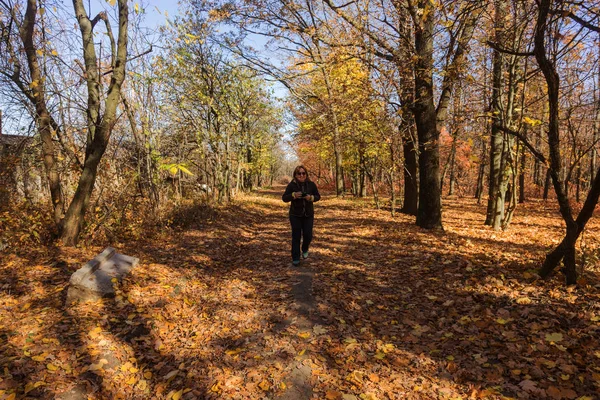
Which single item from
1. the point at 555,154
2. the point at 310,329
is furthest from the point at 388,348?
the point at 555,154

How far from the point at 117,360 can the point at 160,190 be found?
7925 mm

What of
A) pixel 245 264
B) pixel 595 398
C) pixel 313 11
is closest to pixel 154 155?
pixel 245 264

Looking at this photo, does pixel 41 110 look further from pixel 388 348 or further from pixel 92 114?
pixel 388 348

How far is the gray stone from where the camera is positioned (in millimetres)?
4754

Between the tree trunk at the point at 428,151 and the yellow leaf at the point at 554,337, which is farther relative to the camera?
the tree trunk at the point at 428,151

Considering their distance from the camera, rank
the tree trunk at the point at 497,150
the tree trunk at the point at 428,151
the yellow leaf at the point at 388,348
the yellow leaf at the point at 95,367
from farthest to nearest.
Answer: the tree trunk at the point at 497,150 < the tree trunk at the point at 428,151 < the yellow leaf at the point at 388,348 < the yellow leaf at the point at 95,367

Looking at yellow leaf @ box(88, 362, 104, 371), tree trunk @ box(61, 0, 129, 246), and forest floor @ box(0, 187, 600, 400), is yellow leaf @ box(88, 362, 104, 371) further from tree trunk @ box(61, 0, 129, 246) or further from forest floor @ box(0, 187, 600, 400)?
tree trunk @ box(61, 0, 129, 246)

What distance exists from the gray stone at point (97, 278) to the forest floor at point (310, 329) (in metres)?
0.16

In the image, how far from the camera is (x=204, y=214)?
480 inches

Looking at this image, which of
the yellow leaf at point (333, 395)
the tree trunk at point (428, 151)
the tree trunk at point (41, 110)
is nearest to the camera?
the yellow leaf at point (333, 395)

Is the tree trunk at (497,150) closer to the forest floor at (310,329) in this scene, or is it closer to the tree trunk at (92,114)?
the forest floor at (310,329)

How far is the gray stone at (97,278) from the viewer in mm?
4754

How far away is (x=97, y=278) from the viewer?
198 inches

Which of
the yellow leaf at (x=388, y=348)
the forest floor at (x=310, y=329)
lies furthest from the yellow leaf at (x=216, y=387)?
the yellow leaf at (x=388, y=348)
